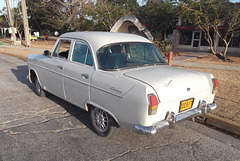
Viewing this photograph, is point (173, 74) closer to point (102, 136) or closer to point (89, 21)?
point (102, 136)

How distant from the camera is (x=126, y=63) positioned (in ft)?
11.7

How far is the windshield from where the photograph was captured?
3.45m

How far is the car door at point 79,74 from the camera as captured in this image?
3.55 m

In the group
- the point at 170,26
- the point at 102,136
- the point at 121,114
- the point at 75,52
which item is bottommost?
the point at 102,136

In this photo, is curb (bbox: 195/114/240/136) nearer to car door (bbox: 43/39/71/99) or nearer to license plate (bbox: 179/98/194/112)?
license plate (bbox: 179/98/194/112)

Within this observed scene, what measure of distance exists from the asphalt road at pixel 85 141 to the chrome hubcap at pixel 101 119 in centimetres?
19

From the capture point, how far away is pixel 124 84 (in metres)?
2.90

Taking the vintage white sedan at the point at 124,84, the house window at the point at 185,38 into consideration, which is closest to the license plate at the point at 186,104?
the vintage white sedan at the point at 124,84

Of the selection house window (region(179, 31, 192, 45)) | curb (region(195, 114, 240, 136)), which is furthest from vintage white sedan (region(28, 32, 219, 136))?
house window (region(179, 31, 192, 45))

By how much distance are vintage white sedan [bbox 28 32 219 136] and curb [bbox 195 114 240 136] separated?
2.13ft

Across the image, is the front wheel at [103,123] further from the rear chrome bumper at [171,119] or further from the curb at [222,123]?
the curb at [222,123]

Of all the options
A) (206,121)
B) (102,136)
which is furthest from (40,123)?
(206,121)

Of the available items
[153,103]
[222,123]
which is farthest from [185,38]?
[153,103]

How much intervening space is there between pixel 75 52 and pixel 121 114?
179 centimetres
